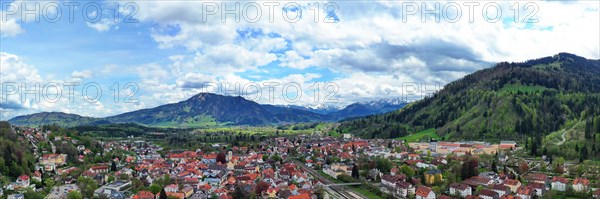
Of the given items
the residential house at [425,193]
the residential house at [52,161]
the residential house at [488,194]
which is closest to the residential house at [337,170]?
the residential house at [425,193]

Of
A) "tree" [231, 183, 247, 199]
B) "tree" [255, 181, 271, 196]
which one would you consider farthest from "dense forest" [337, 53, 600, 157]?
"tree" [231, 183, 247, 199]

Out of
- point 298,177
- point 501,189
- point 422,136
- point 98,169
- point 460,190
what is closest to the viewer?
point 501,189

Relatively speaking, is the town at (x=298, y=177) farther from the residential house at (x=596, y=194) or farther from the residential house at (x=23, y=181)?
the residential house at (x=23, y=181)

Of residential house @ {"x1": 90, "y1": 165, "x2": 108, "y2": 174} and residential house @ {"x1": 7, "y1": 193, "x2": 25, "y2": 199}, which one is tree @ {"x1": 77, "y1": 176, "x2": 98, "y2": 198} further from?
residential house @ {"x1": 90, "y1": 165, "x2": 108, "y2": 174}

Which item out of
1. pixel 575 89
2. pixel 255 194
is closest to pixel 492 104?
pixel 575 89

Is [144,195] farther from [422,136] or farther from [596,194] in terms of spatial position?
[422,136]

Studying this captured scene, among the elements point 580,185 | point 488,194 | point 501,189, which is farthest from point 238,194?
point 580,185

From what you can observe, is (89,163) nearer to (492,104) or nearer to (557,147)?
(557,147)
